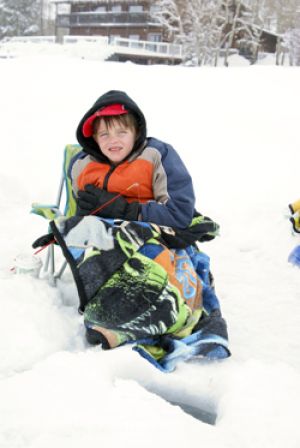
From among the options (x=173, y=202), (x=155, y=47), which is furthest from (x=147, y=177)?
(x=155, y=47)

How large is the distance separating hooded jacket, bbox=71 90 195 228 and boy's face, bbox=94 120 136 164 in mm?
43

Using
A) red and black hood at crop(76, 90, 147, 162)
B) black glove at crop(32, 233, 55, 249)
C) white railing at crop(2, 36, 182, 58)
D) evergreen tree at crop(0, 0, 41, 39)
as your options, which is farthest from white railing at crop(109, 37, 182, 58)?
black glove at crop(32, 233, 55, 249)

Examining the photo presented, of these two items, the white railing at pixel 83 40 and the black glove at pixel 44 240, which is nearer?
the black glove at pixel 44 240

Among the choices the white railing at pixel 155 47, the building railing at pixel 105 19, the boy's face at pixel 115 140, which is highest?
the building railing at pixel 105 19

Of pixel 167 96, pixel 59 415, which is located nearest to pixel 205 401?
pixel 59 415

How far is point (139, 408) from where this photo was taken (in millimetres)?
1467

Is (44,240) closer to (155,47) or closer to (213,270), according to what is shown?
(213,270)

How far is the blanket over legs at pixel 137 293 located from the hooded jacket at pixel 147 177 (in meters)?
A: 0.18

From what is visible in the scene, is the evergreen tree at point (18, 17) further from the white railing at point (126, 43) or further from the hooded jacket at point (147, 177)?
the hooded jacket at point (147, 177)

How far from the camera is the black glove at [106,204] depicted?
2275mm

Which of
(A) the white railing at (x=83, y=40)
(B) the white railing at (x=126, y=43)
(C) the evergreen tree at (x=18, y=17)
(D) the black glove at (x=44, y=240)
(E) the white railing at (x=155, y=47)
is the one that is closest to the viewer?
(D) the black glove at (x=44, y=240)

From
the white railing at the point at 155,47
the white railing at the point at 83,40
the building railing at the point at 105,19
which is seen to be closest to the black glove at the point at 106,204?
the white railing at the point at 83,40

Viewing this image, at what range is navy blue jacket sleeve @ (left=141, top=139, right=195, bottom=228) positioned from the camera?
2.28m

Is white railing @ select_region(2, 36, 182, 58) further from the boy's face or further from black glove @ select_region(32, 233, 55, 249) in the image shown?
black glove @ select_region(32, 233, 55, 249)
